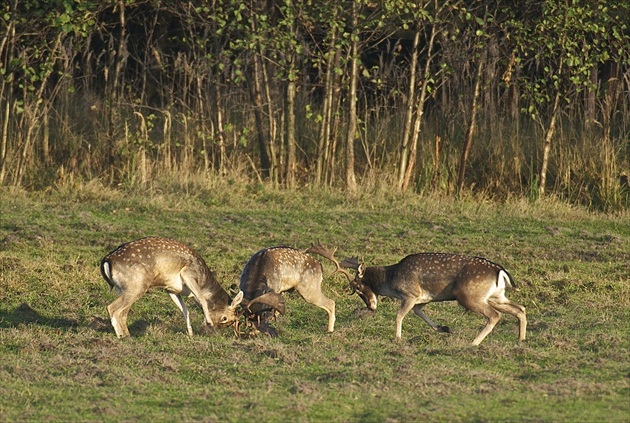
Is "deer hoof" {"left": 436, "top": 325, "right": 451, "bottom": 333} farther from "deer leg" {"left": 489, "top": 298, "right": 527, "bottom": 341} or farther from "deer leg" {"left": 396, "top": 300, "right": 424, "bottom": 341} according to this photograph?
"deer leg" {"left": 489, "top": 298, "right": 527, "bottom": 341}

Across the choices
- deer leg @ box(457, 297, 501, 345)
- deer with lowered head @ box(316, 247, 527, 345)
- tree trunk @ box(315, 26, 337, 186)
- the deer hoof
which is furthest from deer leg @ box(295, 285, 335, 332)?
tree trunk @ box(315, 26, 337, 186)

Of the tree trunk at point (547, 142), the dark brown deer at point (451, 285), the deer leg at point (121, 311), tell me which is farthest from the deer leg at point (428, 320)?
the tree trunk at point (547, 142)

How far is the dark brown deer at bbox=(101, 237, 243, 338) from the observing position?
998 centimetres

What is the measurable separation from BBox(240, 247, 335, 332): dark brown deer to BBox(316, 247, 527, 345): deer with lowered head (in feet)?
1.86

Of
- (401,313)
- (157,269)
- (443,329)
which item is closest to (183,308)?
(157,269)

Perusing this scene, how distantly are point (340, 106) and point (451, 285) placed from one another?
840cm

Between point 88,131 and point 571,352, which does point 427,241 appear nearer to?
point 571,352

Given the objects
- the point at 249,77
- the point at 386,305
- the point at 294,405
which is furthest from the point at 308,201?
the point at 294,405

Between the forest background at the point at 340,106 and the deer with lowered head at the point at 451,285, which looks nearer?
the deer with lowered head at the point at 451,285

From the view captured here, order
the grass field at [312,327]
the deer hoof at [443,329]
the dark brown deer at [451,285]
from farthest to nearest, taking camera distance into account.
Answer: the deer hoof at [443,329] → the dark brown deer at [451,285] → the grass field at [312,327]

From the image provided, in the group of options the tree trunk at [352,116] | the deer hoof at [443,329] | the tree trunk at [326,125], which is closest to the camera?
the deer hoof at [443,329]

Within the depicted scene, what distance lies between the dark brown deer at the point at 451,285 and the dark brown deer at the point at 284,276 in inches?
22.5

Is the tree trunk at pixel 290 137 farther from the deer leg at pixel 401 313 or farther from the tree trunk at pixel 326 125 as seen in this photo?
the deer leg at pixel 401 313

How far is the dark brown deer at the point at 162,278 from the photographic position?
9.98 meters
